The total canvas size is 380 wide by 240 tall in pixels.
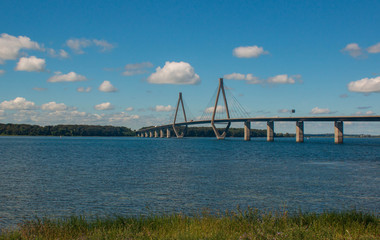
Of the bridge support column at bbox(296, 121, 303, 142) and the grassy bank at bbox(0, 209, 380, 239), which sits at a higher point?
the bridge support column at bbox(296, 121, 303, 142)

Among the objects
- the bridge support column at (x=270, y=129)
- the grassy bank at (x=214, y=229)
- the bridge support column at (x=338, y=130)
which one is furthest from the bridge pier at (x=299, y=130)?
the grassy bank at (x=214, y=229)

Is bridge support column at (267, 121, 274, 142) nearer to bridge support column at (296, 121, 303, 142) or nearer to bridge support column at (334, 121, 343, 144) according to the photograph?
bridge support column at (296, 121, 303, 142)

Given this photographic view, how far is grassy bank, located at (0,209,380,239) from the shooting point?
34.4 feet

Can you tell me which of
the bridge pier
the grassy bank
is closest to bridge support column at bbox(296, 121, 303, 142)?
the bridge pier

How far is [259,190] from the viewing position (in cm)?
2589

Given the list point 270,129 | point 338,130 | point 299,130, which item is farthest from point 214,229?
point 270,129

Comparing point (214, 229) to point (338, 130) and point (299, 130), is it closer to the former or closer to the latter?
Answer: point (338, 130)

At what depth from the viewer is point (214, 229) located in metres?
11.9

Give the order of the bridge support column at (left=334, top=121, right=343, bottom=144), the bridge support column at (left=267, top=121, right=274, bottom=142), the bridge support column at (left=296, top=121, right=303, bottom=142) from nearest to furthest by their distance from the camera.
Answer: the bridge support column at (left=334, top=121, right=343, bottom=144), the bridge support column at (left=296, top=121, right=303, bottom=142), the bridge support column at (left=267, top=121, right=274, bottom=142)

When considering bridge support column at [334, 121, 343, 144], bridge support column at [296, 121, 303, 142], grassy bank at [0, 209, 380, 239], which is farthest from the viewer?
bridge support column at [296, 121, 303, 142]

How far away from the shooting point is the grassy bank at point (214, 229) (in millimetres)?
10477

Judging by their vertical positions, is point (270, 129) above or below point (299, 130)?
above

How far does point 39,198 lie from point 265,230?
1679 centimetres

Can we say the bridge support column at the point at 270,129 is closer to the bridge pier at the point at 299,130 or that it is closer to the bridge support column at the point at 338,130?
the bridge pier at the point at 299,130
